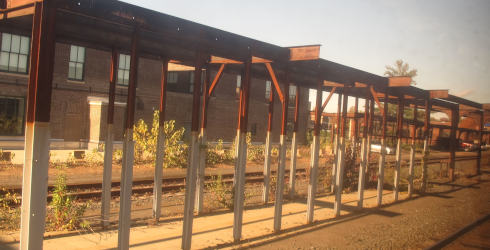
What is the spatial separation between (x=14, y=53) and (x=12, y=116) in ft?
10.8

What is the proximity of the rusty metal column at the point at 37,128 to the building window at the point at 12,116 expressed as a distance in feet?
56.2

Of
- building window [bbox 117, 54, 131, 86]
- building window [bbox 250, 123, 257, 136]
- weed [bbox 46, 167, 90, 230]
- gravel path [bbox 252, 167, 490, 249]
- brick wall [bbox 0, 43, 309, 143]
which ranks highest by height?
building window [bbox 117, 54, 131, 86]

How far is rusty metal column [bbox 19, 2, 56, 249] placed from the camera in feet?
14.7

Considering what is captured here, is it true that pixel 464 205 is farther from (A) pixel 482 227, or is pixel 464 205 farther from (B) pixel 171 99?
(B) pixel 171 99

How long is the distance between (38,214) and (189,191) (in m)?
2.61

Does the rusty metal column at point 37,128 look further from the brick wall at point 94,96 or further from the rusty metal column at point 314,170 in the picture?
the brick wall at point 94,96

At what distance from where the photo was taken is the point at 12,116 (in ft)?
63.0

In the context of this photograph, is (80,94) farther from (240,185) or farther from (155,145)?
(240,185)

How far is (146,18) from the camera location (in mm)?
5871

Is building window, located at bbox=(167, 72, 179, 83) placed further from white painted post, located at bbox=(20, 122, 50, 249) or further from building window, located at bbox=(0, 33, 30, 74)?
white painted post, located at bbox=(20, 122, 50, 249)

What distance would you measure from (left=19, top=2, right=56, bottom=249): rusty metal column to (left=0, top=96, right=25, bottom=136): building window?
17132mm

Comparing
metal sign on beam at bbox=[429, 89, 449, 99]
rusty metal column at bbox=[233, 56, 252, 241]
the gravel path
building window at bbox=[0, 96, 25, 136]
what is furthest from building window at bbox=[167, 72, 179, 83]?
rusty metal column at bbox=[233, 56, 252, 241]

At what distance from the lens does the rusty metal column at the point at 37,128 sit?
448 cm

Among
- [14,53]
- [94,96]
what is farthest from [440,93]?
[14,53]
